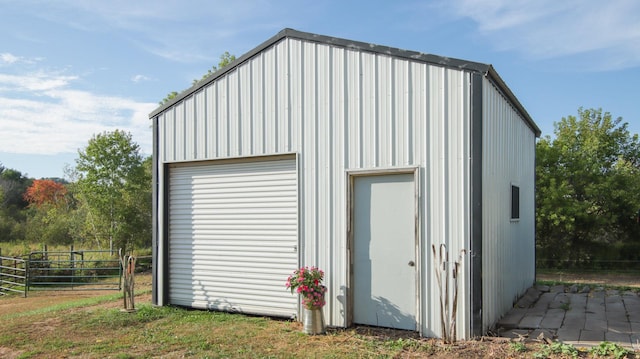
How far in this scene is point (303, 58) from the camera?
690 cm

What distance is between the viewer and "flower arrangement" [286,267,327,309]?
617 centimetres

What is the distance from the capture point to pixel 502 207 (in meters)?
7.01

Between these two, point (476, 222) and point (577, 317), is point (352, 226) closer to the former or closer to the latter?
point (476, 222)

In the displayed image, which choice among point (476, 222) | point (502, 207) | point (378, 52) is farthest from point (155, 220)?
point (502, 207)

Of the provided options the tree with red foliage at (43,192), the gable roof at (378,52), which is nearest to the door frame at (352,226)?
the gable roof at (378,52)

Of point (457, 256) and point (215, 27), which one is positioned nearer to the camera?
point (457, 256)

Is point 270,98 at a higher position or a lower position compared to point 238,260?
higher

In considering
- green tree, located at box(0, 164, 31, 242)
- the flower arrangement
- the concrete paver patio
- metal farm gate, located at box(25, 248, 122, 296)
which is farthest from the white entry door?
green tree, located at box(0, 164, 31, 242)

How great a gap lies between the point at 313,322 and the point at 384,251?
1.29m

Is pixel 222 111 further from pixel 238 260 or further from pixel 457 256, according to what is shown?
pixel 457 256

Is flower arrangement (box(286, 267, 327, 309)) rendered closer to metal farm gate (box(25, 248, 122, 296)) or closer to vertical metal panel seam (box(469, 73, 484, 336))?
vertical metal panel seam (box(469, 73, 484, 336))

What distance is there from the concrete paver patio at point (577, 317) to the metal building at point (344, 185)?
0.33m

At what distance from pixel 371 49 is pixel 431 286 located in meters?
3.11

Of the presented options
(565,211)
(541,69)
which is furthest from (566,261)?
(541,69)
